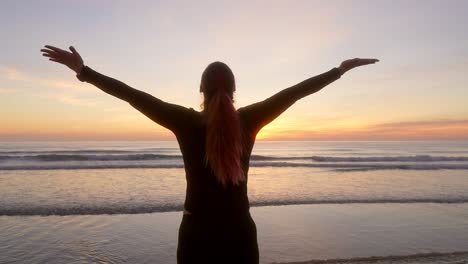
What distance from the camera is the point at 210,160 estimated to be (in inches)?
64.6

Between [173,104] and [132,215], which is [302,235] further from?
[173,104]

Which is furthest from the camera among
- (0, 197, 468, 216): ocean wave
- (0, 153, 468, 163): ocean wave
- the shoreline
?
(0, 153, 468, 163): ocean wave

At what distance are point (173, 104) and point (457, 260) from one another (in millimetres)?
6351

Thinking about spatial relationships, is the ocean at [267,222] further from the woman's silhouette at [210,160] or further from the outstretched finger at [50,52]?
the outstretched finger at [50,52]

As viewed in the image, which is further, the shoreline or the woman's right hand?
the shoreline

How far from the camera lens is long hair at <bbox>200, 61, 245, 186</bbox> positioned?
1626mm

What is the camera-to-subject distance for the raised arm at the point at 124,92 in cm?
163

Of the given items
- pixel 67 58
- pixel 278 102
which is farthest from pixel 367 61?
pixel 67 58

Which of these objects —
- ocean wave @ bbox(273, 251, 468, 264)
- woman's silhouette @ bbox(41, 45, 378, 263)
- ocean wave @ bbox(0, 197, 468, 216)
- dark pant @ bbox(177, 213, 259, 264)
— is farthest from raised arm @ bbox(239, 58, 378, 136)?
ocean wave @ bbox(0, 197, 468, 216)

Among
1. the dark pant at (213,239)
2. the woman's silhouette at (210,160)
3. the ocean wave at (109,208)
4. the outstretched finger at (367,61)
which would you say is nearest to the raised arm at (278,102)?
the woman's silhouette at (210,160)

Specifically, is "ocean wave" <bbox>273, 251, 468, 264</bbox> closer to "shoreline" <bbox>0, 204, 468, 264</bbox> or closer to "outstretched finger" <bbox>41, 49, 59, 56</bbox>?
"shoreline" <bbox>0, 204, 468, 264</bbox>

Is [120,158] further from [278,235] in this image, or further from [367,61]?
[367,61]

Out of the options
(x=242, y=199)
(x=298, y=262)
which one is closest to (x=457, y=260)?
(x=298, y=262)

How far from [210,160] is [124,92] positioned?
46 centimetres
